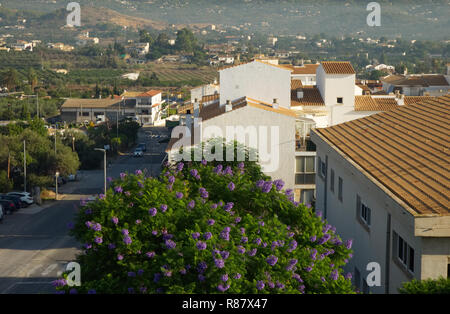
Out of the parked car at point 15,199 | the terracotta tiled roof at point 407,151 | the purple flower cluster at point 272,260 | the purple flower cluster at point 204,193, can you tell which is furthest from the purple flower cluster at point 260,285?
the parked car at point 15,199

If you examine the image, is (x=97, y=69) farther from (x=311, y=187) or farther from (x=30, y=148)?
(x=311, y=187)

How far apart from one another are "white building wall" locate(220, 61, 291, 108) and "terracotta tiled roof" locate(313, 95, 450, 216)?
1415cm

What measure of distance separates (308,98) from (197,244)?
29.3 metres

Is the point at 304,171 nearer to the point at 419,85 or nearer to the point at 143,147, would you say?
the point at 143,147

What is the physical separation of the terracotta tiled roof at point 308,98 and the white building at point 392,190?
17.6 meters

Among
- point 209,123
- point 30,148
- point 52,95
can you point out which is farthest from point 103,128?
point 52,95

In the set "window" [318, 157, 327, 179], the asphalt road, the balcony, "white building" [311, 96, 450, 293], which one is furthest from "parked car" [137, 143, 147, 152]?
"white building" [311, 96, 450, 293]

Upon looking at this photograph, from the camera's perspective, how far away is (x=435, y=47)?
185 metres

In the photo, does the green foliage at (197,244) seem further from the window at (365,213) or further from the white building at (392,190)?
the window at (365,213)

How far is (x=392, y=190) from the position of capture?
32.8 feet

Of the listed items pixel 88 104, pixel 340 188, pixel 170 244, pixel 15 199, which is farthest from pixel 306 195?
pixel 88 104

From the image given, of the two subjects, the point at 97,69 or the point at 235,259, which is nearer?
the point at 235,259

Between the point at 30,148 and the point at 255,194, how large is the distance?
110ft

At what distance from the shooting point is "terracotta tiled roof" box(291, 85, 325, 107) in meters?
34.6
